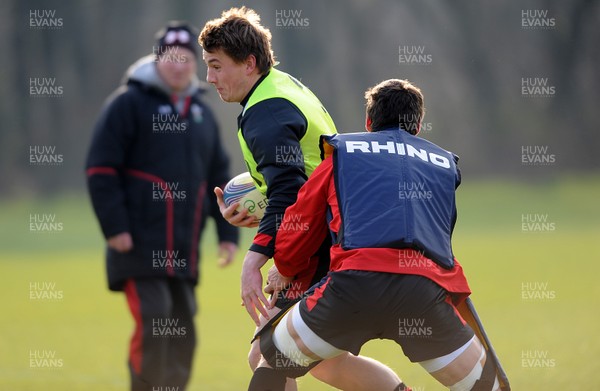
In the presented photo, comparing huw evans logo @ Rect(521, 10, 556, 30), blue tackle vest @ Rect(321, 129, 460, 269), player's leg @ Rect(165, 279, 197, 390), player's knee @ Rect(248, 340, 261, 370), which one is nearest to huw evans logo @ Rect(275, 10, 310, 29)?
huw evans logo @ Rect(521, 10, 556, 30)

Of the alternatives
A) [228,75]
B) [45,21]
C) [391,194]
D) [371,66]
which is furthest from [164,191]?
[45,21]

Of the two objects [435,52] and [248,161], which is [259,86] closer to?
[248,161]

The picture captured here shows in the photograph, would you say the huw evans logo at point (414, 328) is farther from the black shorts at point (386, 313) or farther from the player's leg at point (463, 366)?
the player's leg at point (463, 366)

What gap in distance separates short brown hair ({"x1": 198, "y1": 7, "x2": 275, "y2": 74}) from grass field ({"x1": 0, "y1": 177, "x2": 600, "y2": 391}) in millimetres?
3117

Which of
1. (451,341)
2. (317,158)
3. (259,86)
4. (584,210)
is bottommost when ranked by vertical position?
(584,210)

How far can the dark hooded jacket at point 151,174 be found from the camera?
6.88 meters

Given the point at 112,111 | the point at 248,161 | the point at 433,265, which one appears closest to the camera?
the point at 433,265

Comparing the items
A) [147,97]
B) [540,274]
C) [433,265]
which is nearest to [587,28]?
[540,274]

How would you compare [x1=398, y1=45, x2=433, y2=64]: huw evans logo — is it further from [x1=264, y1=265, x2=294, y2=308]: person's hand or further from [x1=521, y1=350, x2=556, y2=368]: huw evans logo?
[x1=264, y1=265, x2=294, y2=308]: person's hand

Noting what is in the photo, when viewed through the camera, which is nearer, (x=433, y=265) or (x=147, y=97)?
(x=433, y=265)

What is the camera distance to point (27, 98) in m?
30.9

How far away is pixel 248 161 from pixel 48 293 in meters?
10.3

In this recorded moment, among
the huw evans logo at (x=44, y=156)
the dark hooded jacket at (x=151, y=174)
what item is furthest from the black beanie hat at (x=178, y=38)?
the huw evans logo at (x=44, y=156)

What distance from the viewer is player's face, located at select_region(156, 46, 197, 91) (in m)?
7.18
